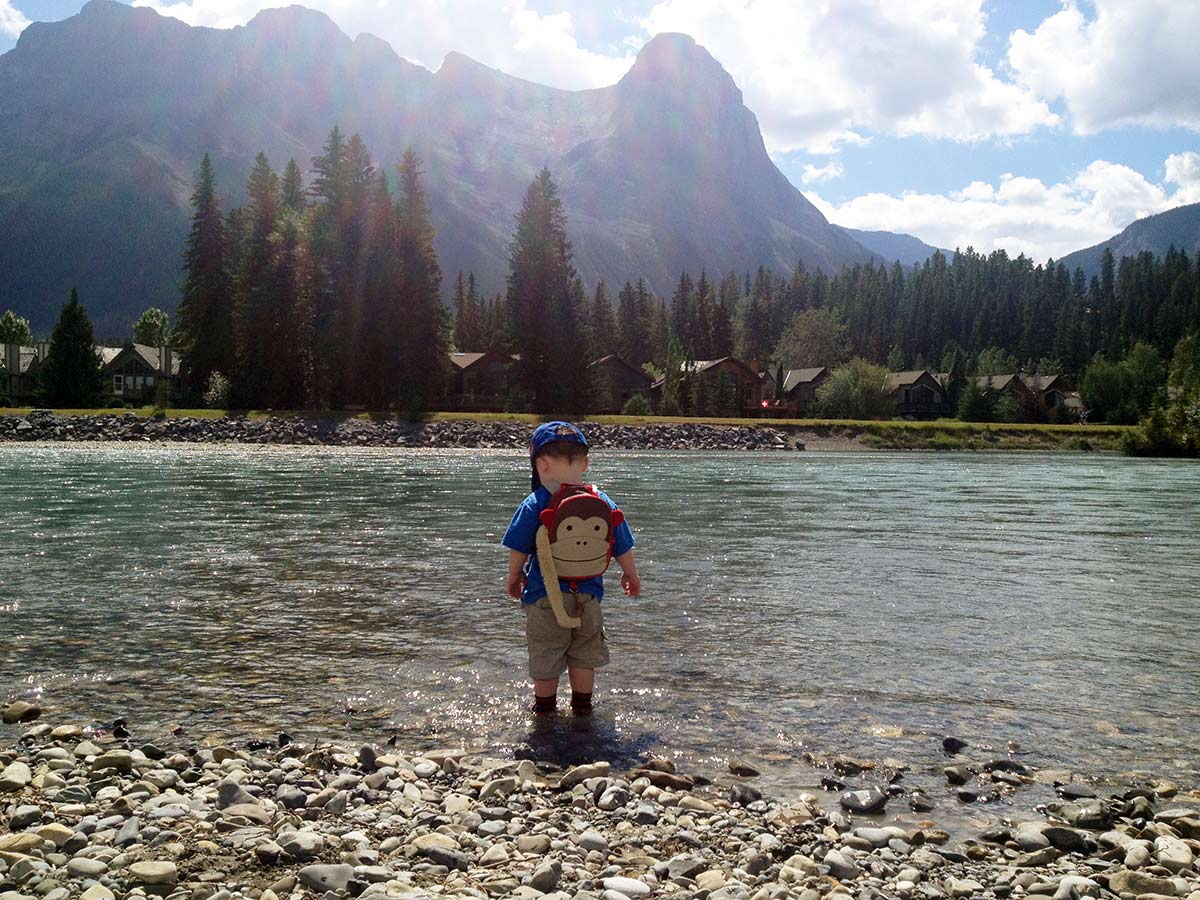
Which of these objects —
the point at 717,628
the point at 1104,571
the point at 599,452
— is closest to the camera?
the point at 717,628

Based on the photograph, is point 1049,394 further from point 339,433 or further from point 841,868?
point 841,868

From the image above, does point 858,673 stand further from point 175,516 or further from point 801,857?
point 175,516

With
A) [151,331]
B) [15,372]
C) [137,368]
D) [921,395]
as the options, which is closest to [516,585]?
[15,372]

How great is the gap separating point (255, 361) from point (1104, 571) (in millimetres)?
69901

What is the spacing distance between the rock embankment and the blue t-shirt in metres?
52.7

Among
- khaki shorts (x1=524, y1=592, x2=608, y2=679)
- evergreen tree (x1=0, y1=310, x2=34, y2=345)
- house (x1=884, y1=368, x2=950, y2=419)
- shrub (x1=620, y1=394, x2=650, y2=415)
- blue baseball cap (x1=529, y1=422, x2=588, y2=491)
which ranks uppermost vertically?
evergreen tree (x1=0, y1=310, x2=34, y2=345)

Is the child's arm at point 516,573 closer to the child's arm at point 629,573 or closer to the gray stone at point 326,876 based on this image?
the child's arm at point 629,573

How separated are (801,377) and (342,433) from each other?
82.5m

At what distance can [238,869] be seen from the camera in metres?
4.26

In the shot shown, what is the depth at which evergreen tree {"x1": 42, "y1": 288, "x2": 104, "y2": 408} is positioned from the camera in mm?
75125

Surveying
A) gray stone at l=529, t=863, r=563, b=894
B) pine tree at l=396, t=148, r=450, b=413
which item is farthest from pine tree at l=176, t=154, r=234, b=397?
gray stone at l=529, t=863, r=563, b=894

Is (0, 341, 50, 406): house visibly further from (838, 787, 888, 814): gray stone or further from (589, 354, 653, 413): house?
(838, 787, 888, 814): gray stone

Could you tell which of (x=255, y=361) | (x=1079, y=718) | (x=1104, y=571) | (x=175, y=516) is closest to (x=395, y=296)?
(x=255, y=361)

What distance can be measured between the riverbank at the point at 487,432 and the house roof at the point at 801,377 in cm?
4327
